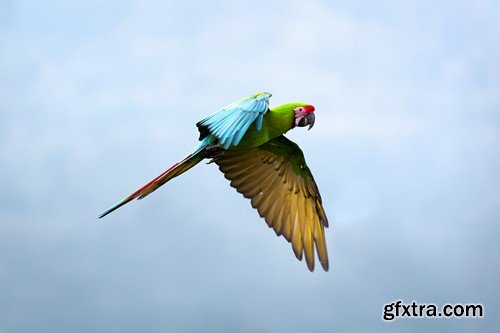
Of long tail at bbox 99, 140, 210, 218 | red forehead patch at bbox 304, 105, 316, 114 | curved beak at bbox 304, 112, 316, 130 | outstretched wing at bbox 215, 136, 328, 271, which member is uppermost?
red forehead patch at bbox 304, 105, 316, 114

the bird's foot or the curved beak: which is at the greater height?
the curved beak

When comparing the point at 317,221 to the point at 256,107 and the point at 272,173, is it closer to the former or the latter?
the point at 272,173

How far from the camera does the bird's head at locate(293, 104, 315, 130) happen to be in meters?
8.69

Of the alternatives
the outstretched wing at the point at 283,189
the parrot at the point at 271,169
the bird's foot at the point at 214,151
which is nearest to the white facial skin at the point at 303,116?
the parrot at the point at 271,169

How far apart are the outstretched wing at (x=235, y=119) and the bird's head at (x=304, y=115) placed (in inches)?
17.6

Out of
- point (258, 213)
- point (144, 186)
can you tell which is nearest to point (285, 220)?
point (258, 213)

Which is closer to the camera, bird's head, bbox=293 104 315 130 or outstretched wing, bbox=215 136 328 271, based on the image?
bird's head, bbox=293 104 315 130

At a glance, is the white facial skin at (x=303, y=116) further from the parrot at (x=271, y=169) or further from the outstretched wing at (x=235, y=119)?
the outstretched wing at (x=235, y=119)

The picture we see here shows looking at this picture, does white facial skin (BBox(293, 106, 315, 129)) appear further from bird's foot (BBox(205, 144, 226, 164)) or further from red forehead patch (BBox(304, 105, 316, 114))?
bird's foot (BBox(205, 144, 226, 164))

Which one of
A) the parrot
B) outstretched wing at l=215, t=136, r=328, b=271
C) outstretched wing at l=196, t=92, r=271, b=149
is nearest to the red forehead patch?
the parrot

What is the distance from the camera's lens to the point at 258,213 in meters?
9.21

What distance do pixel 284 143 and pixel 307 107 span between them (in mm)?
723

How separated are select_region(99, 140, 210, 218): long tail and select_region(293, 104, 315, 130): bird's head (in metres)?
0.98

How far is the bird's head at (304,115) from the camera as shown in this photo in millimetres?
8688
